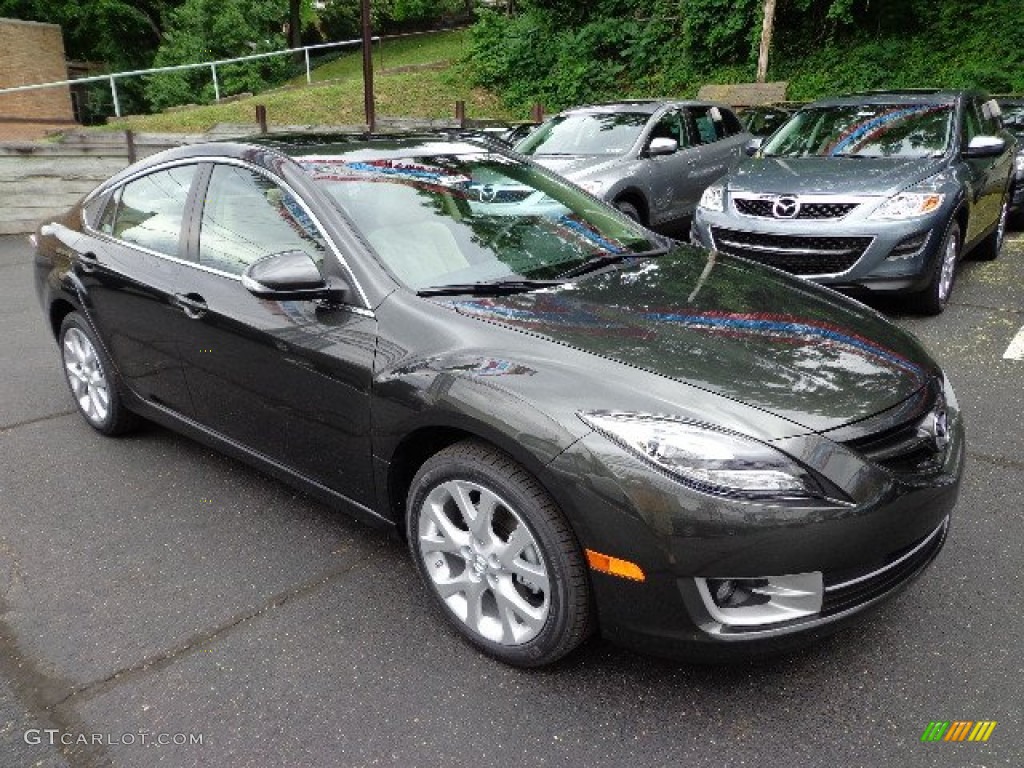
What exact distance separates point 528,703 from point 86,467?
2.74 m

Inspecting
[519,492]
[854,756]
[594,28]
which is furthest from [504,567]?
[594,28]

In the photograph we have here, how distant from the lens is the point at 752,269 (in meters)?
3.46

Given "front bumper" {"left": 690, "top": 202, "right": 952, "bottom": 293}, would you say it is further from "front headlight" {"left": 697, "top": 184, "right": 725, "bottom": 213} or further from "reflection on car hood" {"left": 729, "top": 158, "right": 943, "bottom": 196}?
"front headlight" {"left": 697, "top": 184, "right": 725, "bottom": 213}

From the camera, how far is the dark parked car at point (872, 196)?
18.8ft

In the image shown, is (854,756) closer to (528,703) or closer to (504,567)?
(528,703)

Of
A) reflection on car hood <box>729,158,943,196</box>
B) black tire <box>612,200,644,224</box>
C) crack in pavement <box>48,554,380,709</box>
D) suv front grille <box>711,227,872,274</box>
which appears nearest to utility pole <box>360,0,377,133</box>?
black tire <box>612,200,644,224</box>

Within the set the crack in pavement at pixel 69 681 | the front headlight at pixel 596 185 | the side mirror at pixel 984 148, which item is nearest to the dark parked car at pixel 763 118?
the front headlight at pixel 596 185

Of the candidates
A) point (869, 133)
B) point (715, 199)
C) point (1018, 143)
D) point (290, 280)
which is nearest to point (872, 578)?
point (290, 280)

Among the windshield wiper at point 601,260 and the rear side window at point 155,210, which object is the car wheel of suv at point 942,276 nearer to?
the windshield wiper at point 601,260

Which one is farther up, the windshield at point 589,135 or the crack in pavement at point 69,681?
the windshield at point 589,135

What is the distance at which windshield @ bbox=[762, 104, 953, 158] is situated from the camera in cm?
654

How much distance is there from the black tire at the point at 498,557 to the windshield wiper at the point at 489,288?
0.57 metres

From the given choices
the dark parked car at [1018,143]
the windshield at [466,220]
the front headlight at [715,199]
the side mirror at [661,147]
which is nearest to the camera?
the windshield at [466,220]

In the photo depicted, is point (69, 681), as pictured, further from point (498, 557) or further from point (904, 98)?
point (904, 98)
